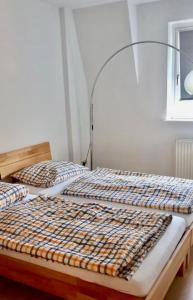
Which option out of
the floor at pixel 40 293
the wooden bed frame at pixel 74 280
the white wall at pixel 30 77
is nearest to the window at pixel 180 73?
the white wall at pixel 30 77

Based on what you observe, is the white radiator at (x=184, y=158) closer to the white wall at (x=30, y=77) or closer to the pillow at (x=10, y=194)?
the white wall at (x=30, y=77)

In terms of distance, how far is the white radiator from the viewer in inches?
143

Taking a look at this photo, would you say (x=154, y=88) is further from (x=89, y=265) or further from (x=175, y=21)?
(x=89, y=265)

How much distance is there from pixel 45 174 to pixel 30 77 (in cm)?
105

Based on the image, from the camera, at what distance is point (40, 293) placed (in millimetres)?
2242

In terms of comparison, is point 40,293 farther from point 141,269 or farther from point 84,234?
point 141,269

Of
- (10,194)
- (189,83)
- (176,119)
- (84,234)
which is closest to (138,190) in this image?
(84,234)

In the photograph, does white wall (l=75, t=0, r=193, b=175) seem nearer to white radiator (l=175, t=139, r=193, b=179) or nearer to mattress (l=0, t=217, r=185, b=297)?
white radiator (l=175, t=139, r=193, b=179)

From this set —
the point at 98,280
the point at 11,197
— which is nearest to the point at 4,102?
the point at 11,197

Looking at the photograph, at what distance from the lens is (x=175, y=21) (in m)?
3.51

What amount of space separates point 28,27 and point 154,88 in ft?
4.97

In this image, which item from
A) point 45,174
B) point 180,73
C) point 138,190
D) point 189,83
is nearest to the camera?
point 138,190

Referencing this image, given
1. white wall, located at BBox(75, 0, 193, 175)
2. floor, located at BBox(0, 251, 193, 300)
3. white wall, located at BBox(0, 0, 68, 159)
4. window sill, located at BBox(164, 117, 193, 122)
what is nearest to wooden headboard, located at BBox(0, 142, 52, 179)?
white wall, located at BBox(0, 0, 68, 159)

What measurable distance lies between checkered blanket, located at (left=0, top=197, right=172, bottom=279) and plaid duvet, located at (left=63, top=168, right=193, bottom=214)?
10.3 inches
